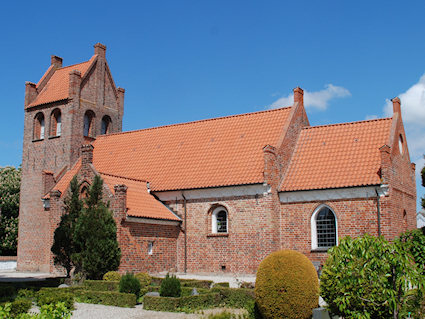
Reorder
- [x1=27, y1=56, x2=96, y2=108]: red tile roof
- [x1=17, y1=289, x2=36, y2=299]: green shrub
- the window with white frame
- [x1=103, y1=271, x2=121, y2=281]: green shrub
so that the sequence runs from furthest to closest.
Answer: [x1=27, y1=56, x2=96, y2=108]: red tile roof
the window with white frame
[x1=103, y1=271, x2=121, y2=281]: green shrub
[x1=17, y1=289, x2=36, y2=299]: green shrub

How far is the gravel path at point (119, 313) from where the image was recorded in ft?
48.1

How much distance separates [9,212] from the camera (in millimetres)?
45156

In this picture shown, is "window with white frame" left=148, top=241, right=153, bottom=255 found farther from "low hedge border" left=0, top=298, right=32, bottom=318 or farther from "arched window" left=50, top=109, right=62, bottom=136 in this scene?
"arched window" left=50, top=109, right=62, bottom=136

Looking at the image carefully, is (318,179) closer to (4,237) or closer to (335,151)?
(335,151)

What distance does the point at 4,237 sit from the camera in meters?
43.6

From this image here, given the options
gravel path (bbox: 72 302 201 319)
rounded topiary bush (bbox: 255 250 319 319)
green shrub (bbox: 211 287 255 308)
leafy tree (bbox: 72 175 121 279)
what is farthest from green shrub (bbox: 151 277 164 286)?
rounded topiary bush (bbox: 255 250 319 319)

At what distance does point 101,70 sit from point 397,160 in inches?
849

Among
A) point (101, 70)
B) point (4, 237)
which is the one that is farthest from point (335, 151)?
point (4, 237)

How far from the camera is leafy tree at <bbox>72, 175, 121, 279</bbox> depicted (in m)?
21.1

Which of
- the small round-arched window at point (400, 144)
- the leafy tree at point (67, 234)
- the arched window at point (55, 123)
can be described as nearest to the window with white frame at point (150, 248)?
the leafy tree at point (67, 234)

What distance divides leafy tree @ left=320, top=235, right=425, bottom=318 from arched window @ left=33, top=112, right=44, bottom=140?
1095 inches

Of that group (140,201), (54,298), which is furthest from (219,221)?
(54,298)

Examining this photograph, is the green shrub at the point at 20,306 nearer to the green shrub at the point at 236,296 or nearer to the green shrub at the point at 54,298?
the green shrub at the point at 54,298

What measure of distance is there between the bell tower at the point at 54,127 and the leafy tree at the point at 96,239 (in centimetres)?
956
